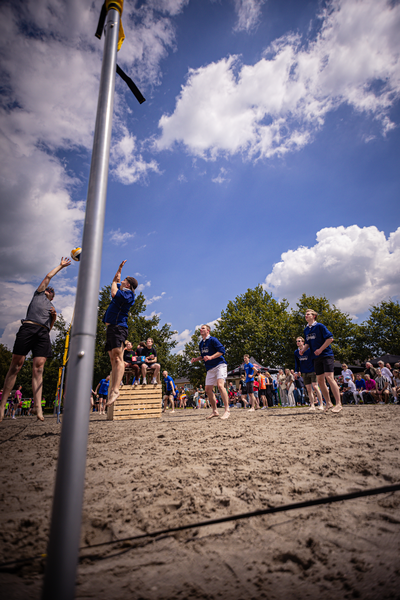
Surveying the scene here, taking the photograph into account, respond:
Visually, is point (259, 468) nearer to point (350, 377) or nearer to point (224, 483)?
point (224, 483)

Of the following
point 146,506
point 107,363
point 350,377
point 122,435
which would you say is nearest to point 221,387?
point 122,435

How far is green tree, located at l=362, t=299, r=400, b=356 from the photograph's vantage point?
35906mm

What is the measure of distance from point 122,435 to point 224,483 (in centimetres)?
232

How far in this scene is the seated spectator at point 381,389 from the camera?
1315cm

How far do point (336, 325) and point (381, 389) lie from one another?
2242cm

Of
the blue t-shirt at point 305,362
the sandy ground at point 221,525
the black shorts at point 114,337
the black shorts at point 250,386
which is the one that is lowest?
the sandy ground at point 221,525

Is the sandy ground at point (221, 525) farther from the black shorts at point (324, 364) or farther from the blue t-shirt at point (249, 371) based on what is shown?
the blue t-shirt at point (249, 371)

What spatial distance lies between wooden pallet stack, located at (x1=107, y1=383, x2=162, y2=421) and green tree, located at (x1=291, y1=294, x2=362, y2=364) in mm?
27779

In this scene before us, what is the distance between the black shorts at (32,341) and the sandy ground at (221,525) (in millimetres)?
2247

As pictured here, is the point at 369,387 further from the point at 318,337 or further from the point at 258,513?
the point at 258,513

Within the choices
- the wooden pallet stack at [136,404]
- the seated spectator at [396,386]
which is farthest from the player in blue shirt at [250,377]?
the seated spectator at [396,386]

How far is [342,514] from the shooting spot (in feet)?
5.22

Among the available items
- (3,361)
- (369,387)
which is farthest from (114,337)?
(3,361)

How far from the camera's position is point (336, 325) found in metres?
34.7
